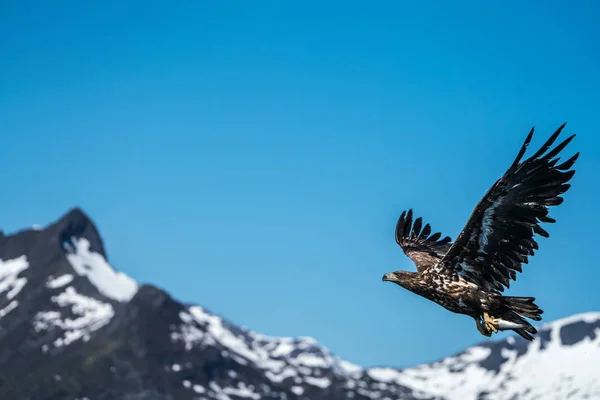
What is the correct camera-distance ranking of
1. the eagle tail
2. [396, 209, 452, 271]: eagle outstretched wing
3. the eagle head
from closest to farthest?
1. the eagle tail
2. the eagle head
3. [396, 209, 452, 271]: eagle outstretched wing

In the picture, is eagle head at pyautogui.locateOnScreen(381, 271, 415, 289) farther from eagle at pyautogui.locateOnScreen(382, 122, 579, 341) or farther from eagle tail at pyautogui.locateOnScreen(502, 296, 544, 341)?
eagle tail at pyautogui.locateOnScreen(502, 296, 544, 341)

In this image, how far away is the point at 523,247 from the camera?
90.0ft

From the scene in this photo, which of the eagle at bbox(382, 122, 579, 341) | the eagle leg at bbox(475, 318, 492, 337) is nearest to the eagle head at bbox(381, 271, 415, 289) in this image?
the eagle at bbox(382, 122, 579, 341)

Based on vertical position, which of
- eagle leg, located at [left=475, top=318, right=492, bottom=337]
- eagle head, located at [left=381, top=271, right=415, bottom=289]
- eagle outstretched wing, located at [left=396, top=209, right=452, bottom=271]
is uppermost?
eagle outstretched wing, located at [left=396, top=209, right=452, bottom=271]

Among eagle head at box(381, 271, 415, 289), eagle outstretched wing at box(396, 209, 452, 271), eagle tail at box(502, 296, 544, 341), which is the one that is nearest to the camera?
eagle tail at box(502, 296, 544, 341)

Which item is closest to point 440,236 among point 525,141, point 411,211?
point 411,211

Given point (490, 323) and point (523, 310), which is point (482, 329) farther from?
point (523, 310)

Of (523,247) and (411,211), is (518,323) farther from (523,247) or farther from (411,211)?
(411,211)

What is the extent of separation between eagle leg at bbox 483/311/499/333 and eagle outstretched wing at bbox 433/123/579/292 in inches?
38.2

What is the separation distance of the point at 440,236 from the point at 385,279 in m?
7.03

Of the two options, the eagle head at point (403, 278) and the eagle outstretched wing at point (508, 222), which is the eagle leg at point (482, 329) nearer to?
the eagle outstretched wing at point (508, 222)

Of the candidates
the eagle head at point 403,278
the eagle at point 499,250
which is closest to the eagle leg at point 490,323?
the eagle at point 499,250

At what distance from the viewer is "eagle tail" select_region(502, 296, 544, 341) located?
86.7 ft

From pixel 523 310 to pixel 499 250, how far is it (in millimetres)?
1838
